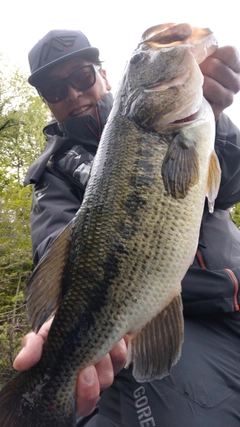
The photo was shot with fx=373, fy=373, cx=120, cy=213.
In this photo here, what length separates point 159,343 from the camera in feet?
5.59

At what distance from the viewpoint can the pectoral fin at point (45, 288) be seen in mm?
1746

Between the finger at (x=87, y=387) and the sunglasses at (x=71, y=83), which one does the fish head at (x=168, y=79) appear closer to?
the finger at (x=87, y=387)

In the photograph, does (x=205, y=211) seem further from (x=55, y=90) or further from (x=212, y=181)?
(x=55, y=90)

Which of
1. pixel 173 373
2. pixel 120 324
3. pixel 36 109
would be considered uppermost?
pixel 120 324

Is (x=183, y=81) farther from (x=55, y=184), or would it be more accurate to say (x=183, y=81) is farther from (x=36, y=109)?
(x=36, y=109)

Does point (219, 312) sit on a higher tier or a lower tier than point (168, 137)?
lower

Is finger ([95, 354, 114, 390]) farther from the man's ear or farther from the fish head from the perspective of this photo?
the man's ear

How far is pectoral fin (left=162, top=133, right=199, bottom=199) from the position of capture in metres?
1.79

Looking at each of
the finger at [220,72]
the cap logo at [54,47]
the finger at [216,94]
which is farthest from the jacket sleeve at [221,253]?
the cap logo at [54,47]

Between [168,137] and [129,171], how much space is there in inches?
11.2

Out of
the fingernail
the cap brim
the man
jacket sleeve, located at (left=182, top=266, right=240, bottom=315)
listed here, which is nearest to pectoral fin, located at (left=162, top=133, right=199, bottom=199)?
the man

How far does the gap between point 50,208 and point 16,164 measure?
21.9 m

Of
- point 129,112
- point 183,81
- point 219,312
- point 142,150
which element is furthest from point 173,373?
point 183,81

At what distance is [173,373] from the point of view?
2.18 meters
